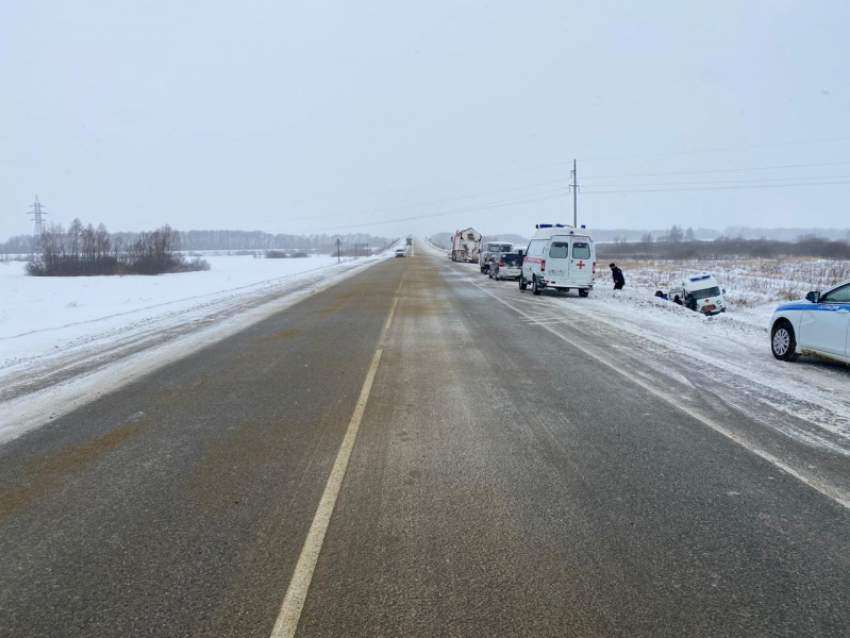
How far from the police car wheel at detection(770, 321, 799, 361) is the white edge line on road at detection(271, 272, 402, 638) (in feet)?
24.0

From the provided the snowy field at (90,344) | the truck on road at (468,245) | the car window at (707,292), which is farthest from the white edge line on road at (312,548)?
the truck on road at (468,245)

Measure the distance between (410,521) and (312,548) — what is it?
0.69 metres

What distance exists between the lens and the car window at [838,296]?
7829 millimetres

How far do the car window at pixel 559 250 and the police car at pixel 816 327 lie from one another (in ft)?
37.2

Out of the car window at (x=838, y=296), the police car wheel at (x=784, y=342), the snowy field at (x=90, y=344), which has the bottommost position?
the snowy field at (x=90, y=344)

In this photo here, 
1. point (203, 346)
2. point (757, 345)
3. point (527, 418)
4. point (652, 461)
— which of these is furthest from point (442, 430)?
point (757, 345)

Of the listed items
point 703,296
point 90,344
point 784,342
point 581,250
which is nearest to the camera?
point 784,342

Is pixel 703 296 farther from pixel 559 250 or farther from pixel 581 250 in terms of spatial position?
pixel 559 250

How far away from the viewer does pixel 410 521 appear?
3654 millimetres

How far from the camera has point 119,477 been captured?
4453 millimetres

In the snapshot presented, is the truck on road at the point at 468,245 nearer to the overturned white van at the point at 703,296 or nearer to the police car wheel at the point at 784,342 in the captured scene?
the overturned white van at the point at 703,296

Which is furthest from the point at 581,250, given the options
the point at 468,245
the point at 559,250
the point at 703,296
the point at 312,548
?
the point at 468,245

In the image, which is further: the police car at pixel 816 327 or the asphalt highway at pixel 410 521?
the police car at pixel 816 327

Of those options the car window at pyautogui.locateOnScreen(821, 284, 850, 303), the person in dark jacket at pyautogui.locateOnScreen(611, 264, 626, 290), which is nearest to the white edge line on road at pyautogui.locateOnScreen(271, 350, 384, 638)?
the car window at pyautogui.locateOnScreen(821, 284, 850, 303)
